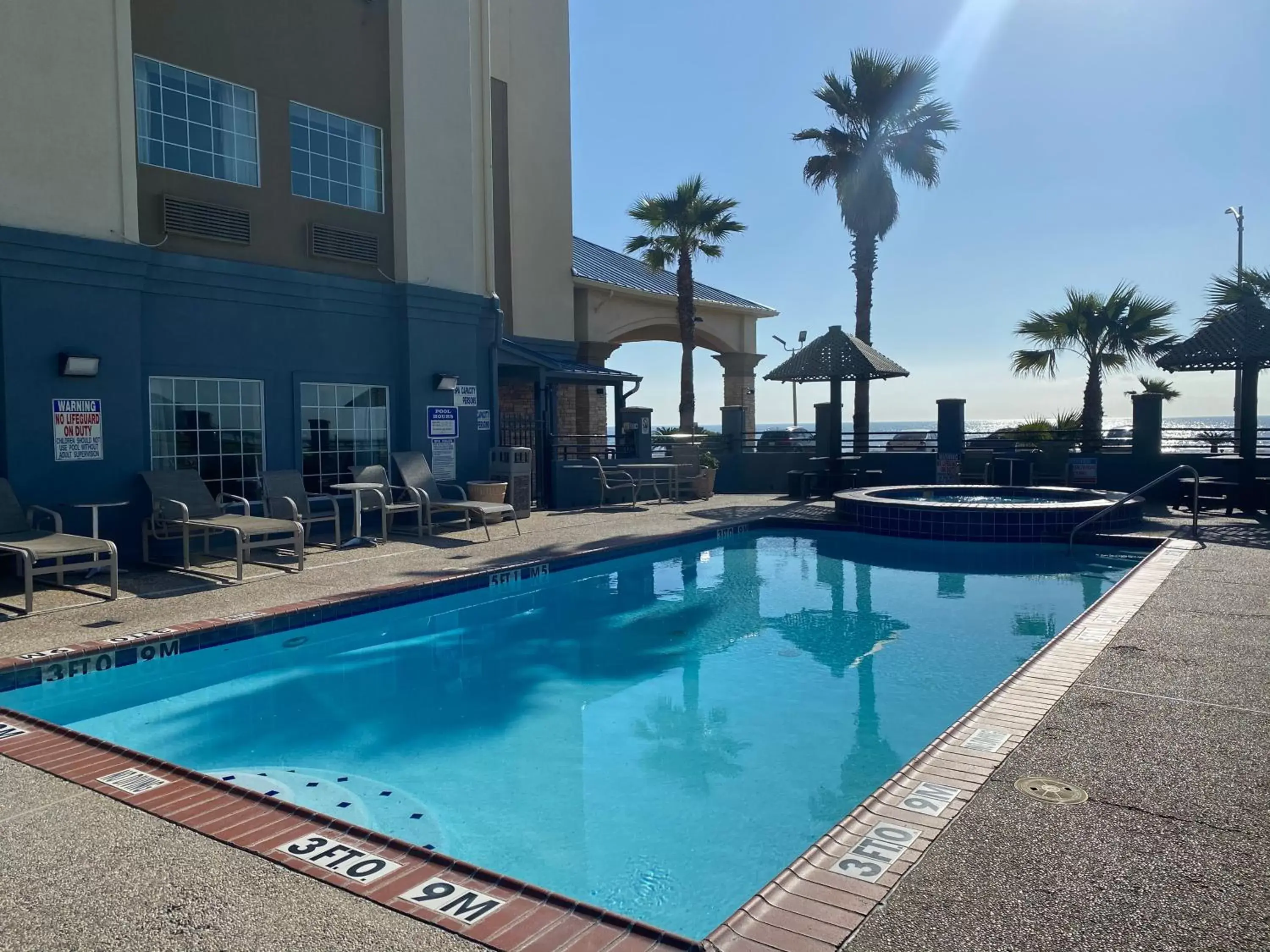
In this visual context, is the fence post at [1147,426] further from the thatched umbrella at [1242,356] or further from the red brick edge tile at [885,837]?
the red brick edge tile at [885,837]

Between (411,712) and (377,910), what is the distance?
3312 mm

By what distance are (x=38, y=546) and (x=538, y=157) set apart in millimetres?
14762

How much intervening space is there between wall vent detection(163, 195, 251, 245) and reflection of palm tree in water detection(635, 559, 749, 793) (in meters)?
7.65

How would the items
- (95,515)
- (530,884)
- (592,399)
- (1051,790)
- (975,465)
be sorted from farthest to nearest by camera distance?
1. (592,399)
2. (975,465)
3. (95,515)
4. (1051,790)
5. (530,884)

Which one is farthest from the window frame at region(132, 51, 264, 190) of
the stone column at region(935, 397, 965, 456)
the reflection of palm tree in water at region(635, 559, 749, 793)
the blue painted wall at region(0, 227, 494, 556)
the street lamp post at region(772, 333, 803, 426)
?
the street lamp post at region(772, 333, 803, 426)

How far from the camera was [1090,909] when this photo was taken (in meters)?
2.57

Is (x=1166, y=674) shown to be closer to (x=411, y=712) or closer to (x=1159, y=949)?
(x=1159, y=949)

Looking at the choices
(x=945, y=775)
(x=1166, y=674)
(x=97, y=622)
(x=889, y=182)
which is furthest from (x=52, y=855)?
(x=889, y=182)

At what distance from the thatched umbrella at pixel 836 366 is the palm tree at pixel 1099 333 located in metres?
6.18

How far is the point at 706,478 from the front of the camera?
56.2 feet

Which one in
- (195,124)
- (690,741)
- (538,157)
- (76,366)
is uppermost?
(538,157)

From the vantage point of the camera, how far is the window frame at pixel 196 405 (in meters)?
9.73

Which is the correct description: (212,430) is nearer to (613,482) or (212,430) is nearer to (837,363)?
(613,482)

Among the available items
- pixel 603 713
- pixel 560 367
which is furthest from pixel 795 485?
pixel 603 713
